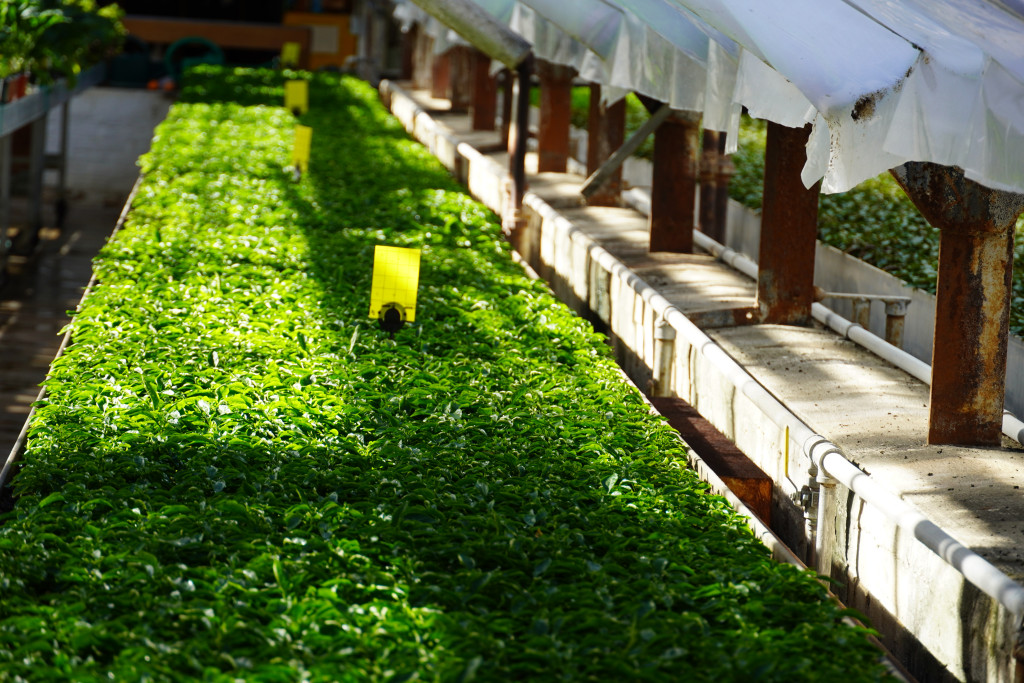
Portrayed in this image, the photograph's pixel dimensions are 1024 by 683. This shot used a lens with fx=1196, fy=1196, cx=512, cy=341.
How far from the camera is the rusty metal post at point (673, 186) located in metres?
8.09

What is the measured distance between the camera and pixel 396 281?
217 inches

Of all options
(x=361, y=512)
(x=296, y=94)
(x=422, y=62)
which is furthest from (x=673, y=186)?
(x=422, y=62)

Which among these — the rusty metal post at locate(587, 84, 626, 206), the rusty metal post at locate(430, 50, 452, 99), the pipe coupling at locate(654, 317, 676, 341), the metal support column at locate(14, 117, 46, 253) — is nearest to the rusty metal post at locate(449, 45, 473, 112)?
the rusty metal post at locate(430, 50, 452, 99)

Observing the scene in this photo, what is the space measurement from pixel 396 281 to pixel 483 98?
9831 mm

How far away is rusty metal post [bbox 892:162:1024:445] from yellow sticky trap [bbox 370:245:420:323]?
2.24 meters

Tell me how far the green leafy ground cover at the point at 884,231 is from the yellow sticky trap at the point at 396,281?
3.11 metres

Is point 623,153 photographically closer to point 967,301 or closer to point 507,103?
point 507,103

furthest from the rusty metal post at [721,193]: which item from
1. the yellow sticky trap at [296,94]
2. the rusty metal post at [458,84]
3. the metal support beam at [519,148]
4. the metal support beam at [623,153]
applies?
the rusty metal post at [458,84]

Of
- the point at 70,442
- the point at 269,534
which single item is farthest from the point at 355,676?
the point at 70,442

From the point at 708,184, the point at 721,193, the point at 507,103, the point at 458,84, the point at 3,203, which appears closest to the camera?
the point at 708,184

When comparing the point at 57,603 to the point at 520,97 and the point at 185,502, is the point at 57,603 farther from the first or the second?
the point at 520,97

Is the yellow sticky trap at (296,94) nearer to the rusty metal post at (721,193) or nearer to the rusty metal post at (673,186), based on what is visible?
the rusty metal post at (721,193)

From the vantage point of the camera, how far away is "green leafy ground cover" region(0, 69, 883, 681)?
9.14 ft

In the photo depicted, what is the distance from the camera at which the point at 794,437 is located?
14.6 feet
